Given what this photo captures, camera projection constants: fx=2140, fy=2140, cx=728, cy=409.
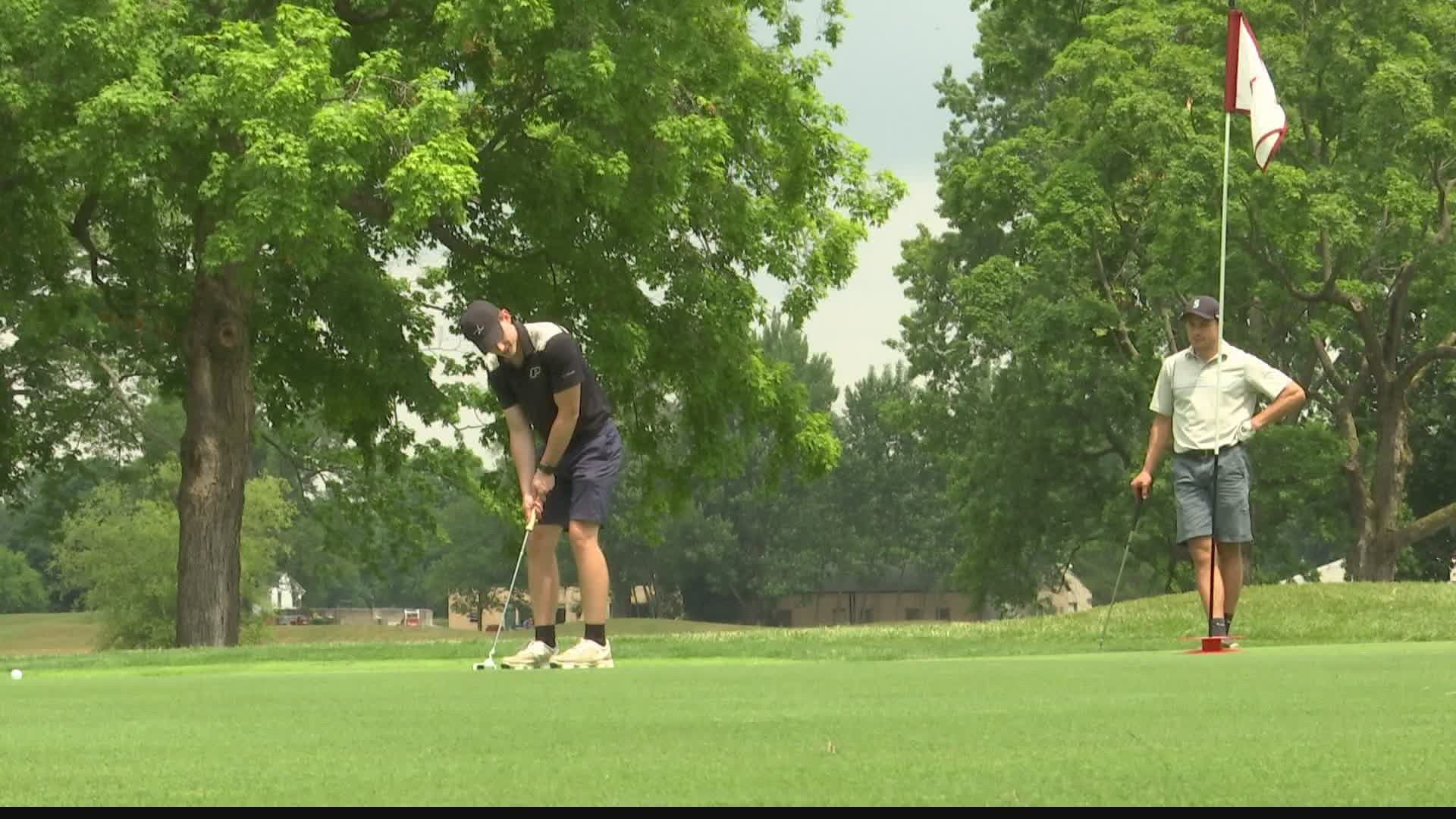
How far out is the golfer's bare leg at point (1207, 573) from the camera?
13500 millimetres

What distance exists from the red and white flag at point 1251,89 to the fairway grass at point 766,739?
7.71m

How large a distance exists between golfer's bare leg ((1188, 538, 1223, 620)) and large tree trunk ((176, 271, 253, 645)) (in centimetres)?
1721

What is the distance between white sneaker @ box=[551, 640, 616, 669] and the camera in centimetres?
1177

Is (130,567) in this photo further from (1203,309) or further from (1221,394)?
(1203,309)

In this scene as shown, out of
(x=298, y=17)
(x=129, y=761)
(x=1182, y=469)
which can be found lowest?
(x=129, y=761)

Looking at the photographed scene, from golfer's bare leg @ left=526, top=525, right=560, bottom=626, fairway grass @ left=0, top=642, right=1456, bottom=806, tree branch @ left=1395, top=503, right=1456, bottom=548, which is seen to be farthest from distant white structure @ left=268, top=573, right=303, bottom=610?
fairway grass @ left=0, top=642, right=1456, bottom=806

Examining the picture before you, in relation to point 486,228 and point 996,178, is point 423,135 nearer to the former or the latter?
point 486,228

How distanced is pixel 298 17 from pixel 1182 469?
1470 centimetres

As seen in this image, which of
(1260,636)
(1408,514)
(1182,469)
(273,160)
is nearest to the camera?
(1182,469)

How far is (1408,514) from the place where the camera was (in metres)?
49.2

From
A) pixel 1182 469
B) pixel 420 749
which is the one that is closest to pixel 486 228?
pixel 1182 469

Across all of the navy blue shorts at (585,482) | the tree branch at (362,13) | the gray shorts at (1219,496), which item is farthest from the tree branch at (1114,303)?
the navy blue shorts at (585,482)

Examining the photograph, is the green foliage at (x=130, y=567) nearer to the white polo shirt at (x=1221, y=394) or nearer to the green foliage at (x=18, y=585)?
the green foliage at (x=18, y=585)

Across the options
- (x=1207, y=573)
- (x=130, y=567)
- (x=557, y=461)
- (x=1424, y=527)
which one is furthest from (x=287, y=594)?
(x=557, y=461)
